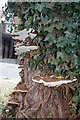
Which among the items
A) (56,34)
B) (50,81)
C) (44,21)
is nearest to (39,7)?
(44,21)

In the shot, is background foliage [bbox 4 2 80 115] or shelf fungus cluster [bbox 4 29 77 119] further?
shelf fungus cluster [bbox 4 29 77 119]

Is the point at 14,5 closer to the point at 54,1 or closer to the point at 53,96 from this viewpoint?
the point at 54,1

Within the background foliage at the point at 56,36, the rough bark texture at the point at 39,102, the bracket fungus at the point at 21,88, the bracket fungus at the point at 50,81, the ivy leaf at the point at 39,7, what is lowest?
the rough bark texture at the point at 39,102

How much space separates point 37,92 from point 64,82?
0.73ft

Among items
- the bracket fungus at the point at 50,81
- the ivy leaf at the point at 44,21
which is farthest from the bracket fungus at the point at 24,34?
the bracket fungus at the point at 50,81

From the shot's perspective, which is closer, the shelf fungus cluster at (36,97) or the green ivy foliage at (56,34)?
the green ivy foliage at (56,34)

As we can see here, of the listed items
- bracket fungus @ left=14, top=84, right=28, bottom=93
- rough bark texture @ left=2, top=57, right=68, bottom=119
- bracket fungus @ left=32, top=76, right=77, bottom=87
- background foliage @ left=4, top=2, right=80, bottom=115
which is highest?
background foliage @ left=4, top=2, right=80, bottom=115

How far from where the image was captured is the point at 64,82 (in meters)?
1.40

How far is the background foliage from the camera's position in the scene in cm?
140

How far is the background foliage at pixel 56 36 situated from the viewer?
1.40 meters

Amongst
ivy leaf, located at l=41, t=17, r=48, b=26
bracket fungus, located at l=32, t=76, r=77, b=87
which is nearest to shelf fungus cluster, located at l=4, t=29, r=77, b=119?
bracket fungus, located at l=32, t=76, r=77, b=87

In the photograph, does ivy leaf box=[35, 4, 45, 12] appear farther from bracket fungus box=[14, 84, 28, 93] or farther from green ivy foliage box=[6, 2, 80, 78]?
bracket fungus box=[14, 84, 28, 93]

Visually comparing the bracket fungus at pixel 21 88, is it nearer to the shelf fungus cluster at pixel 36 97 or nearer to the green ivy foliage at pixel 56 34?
the shelf fungus cluster at pixel 36 97

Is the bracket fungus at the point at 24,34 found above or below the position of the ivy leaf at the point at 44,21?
below
